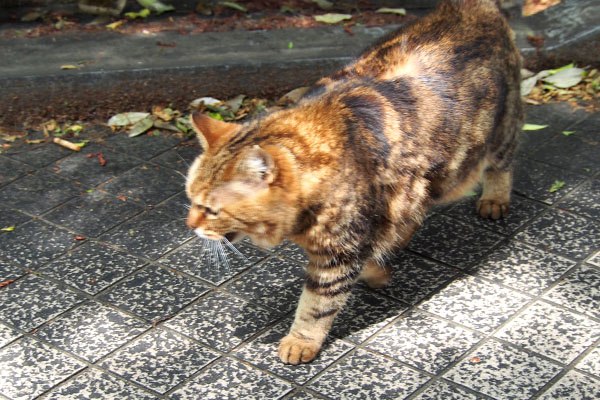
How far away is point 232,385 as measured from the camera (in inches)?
139

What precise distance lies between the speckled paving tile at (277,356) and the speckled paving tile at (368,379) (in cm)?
5

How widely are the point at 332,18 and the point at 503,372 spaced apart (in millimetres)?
3906

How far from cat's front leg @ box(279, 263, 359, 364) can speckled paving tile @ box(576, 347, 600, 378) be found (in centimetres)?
108

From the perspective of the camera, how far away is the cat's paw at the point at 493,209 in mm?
4664

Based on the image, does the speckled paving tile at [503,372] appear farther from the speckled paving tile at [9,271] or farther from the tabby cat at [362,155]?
the speckled paving tile at [9,271]

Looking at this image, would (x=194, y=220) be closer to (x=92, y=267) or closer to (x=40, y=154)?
(x=92, y=267)

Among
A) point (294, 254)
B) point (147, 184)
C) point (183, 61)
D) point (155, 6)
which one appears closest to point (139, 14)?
point (155, 6)

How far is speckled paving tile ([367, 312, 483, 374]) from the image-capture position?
3672 millimetres

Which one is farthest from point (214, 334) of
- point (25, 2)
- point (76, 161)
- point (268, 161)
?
point (25, 2)

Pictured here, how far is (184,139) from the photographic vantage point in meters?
5.56

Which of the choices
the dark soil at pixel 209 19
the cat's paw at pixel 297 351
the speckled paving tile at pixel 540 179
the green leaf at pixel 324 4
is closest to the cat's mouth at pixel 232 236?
Answer: the cat's paw at pixel 297 351

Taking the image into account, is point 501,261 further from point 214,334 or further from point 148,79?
point 148,79

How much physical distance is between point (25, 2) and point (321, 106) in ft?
13.2

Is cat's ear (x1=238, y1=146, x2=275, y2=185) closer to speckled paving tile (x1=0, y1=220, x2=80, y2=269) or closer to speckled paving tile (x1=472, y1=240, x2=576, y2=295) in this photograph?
speckled paving tile (x1=472, y1=240, x2=576, y2=295)
